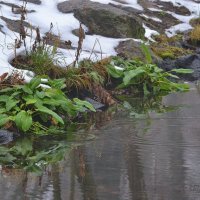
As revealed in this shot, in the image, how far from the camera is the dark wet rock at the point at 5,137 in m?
5.37

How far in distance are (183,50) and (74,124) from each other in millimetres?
7481

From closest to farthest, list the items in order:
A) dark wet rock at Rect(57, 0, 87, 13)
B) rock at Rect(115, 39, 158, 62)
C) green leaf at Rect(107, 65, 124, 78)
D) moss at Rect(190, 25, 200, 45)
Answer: green leaf at Rect(107, 65, 124, 78) → rock at Rect(115, 39, 158, 62) → dark wet rock at Rect(57, 0, 87, 13) → moss at Rect(190, 25, 200, 45)

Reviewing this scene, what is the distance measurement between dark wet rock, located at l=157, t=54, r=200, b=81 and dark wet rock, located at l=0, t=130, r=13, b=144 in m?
6.12

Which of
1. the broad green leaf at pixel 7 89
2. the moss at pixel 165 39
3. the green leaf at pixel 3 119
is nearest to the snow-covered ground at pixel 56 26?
the moss at pixel 165 39

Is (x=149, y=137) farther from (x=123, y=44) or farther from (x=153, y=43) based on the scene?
(x=153, y=43)

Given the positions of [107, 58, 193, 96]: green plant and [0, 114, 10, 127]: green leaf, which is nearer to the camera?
[0, 114, 10, 127]: green leaf

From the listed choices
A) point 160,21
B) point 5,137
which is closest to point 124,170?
point 5,137

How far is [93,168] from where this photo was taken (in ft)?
14.4

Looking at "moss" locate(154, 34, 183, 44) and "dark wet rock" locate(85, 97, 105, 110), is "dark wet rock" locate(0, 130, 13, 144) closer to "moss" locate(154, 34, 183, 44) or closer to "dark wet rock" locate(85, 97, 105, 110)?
"dark wet rock" locate(85, 97, 105, 110)

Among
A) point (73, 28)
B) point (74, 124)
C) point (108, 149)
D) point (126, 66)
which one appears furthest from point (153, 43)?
point (108, 149)

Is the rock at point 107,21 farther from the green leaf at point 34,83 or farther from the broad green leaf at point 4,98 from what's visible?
the broad green leaf at point 4,98

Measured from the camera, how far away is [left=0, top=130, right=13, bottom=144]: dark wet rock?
17.6ft

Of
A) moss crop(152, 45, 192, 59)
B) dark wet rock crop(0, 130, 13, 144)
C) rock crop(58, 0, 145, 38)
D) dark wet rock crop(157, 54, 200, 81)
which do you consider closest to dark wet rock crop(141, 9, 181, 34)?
moss crop(152, 45, 192, 59)

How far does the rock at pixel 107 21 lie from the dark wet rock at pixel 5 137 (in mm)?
6990
